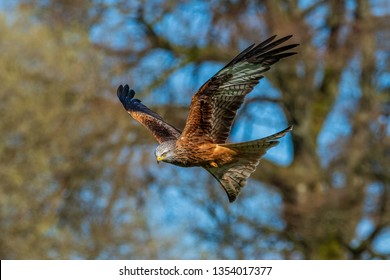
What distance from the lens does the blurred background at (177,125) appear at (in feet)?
55.1

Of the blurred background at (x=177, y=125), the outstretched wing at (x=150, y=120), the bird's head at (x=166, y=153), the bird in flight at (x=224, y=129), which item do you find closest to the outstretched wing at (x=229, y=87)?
the bird in flight at (x=224, y=129)

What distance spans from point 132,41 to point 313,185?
3871mm

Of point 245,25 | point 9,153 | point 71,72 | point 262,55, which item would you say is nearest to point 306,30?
point 245,25

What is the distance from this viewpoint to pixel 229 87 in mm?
6809

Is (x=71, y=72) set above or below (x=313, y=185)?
above

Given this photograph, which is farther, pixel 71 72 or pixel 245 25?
pixel 71 72

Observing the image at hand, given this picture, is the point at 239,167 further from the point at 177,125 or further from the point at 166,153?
the point at 177,125

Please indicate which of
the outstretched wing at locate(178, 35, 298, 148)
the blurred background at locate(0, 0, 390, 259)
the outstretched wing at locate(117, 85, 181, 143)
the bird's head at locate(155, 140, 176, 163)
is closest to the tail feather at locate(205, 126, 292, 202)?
the outstretched wing at locate(178, 35, 298, 148)

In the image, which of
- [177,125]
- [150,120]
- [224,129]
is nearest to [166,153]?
[224,129]

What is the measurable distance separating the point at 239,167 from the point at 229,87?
65 cm

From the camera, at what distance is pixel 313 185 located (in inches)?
690

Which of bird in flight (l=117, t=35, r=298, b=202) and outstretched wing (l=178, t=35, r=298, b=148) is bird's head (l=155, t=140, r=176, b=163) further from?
outstretched wing (l=178, t=35, r=298, b=148)
